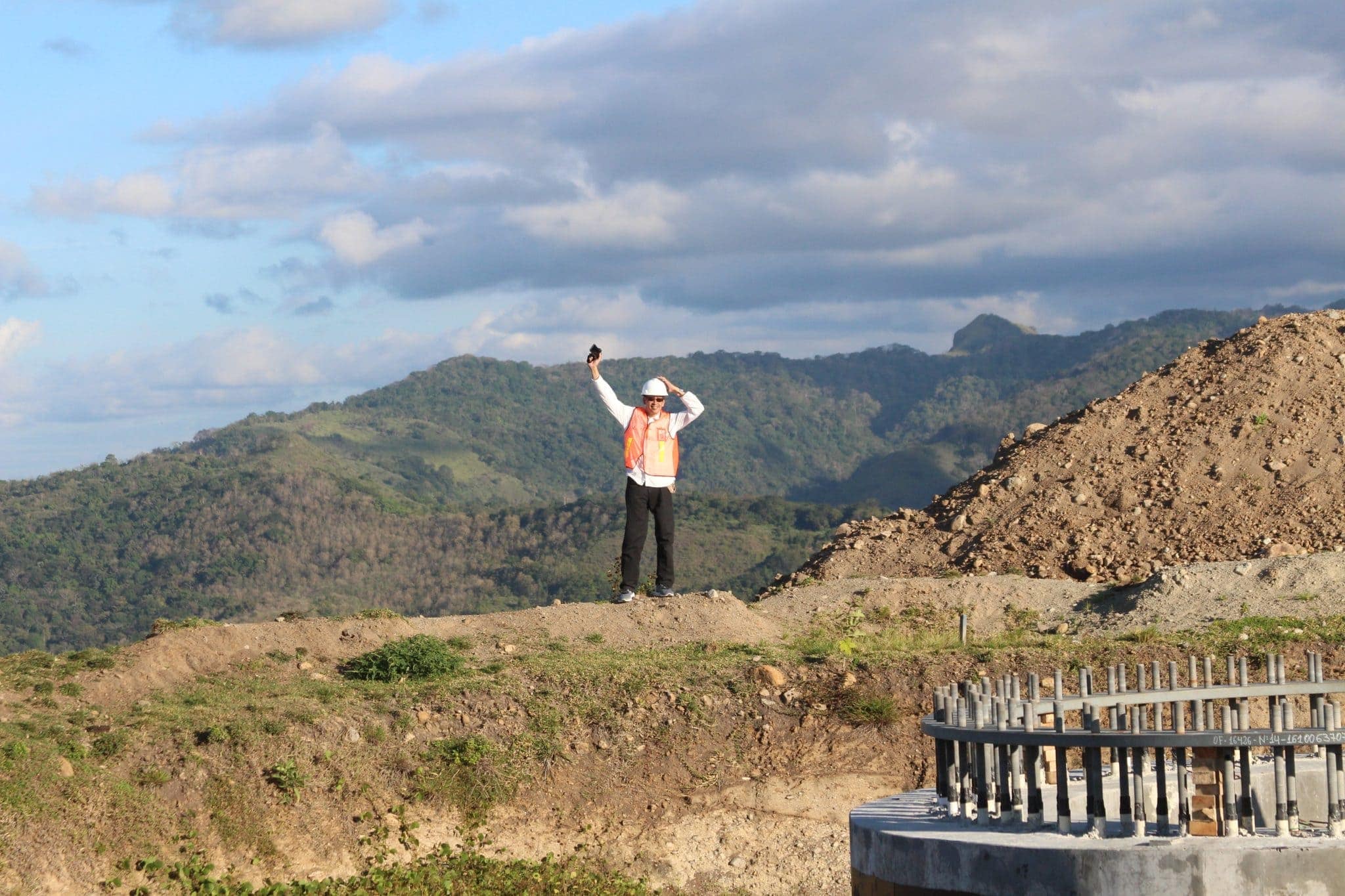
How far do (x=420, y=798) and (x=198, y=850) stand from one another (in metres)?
1.78

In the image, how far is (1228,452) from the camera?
73.6ft

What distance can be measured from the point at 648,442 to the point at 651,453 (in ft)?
0.41

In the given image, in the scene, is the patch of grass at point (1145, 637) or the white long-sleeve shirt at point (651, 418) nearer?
the patch of grass at point (1145, 637)

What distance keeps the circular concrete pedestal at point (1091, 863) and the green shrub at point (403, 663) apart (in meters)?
6.59

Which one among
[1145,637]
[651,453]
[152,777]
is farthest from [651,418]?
[152,777]

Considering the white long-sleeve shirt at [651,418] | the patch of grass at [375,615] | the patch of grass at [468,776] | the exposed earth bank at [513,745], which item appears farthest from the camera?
the patch of grass at [375,615]

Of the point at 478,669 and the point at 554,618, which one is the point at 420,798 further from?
the point at 554,618

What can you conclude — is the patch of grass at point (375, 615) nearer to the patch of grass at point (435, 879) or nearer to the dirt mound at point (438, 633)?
the dirt mound at point (438, 633)

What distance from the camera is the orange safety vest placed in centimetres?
1561

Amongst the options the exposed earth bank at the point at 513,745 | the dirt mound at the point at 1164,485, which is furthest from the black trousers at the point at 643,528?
the dirt mound at the point at 1164,485

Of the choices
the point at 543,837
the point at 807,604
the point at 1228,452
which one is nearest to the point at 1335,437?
the point at 1228,452

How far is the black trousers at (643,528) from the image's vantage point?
52.1 feet

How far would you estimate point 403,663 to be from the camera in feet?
44.9

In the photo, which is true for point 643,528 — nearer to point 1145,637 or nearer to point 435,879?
point 1145,637
